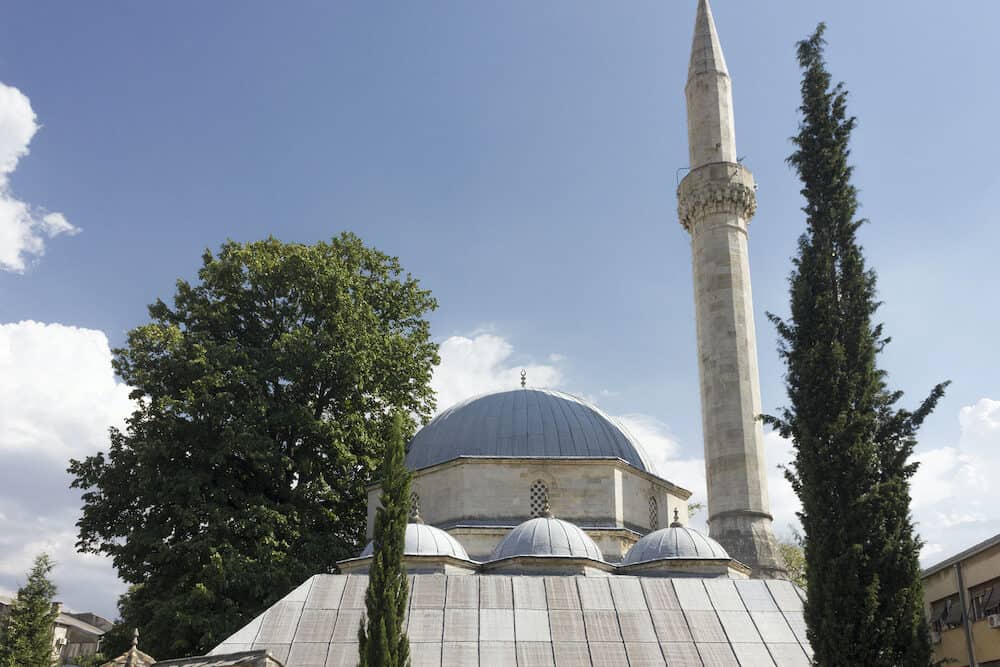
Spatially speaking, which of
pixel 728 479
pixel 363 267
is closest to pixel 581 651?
pixel 728 479

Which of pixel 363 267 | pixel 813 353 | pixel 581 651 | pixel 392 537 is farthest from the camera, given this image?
pixel 363 267

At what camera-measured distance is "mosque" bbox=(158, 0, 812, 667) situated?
14.3m

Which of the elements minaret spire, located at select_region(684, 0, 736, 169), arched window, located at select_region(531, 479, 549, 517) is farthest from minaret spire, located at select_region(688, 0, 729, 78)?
arched window, located at select_region(531, 479, 549, 517)

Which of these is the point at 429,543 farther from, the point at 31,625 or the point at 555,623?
the point at 31,625

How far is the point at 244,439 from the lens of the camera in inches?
806

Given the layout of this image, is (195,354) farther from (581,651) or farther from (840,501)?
(840,501)

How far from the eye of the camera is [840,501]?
11242 mm

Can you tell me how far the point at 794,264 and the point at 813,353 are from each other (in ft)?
5.26

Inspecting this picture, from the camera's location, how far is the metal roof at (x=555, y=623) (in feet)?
45.9

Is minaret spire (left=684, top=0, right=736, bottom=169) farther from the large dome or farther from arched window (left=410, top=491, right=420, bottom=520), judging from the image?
arched window (left=410, top=491, right=420, bottom=520)

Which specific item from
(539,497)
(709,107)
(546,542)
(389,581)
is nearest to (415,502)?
(539,497)

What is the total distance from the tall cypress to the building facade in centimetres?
284

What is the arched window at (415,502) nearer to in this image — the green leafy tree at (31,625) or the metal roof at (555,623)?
the metal roof at (555,623)

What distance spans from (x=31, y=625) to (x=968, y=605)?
2250cm
